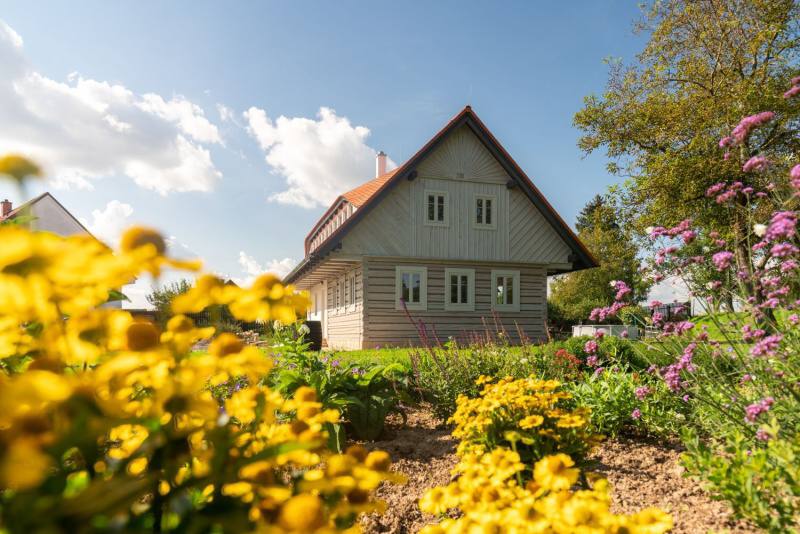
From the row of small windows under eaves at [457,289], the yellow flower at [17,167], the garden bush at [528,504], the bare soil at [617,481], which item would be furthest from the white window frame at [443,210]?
the yellow flower at [17,167]

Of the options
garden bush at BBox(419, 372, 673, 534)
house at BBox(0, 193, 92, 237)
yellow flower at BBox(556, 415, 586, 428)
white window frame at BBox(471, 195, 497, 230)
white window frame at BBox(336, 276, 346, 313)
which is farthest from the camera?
house at BBox(0, 193, 92, 237)

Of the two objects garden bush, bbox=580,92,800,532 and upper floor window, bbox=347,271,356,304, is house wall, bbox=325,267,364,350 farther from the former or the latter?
garden bush, bbox=580,92,800,532

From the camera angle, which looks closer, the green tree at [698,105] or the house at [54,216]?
the green tree at [698,105]

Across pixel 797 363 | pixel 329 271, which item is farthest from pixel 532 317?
pixel 797 363

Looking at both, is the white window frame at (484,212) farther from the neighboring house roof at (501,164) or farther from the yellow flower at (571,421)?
the yellow flower at (571,421)

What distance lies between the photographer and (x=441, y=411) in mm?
4125

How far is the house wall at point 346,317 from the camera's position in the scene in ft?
44.0

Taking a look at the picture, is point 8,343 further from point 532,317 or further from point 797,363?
point 532,317

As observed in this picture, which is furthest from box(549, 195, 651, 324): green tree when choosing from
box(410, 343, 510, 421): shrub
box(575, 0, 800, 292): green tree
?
box(410, 343, 510, 421): shrub

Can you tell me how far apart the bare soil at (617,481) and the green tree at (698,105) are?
11.2 meters

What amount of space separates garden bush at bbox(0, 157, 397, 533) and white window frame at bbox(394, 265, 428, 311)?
12323 millimetres

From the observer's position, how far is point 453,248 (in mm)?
13930

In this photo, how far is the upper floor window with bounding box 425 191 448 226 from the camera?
1375 centimetres

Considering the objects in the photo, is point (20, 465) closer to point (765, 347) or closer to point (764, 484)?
point (764, 484)
